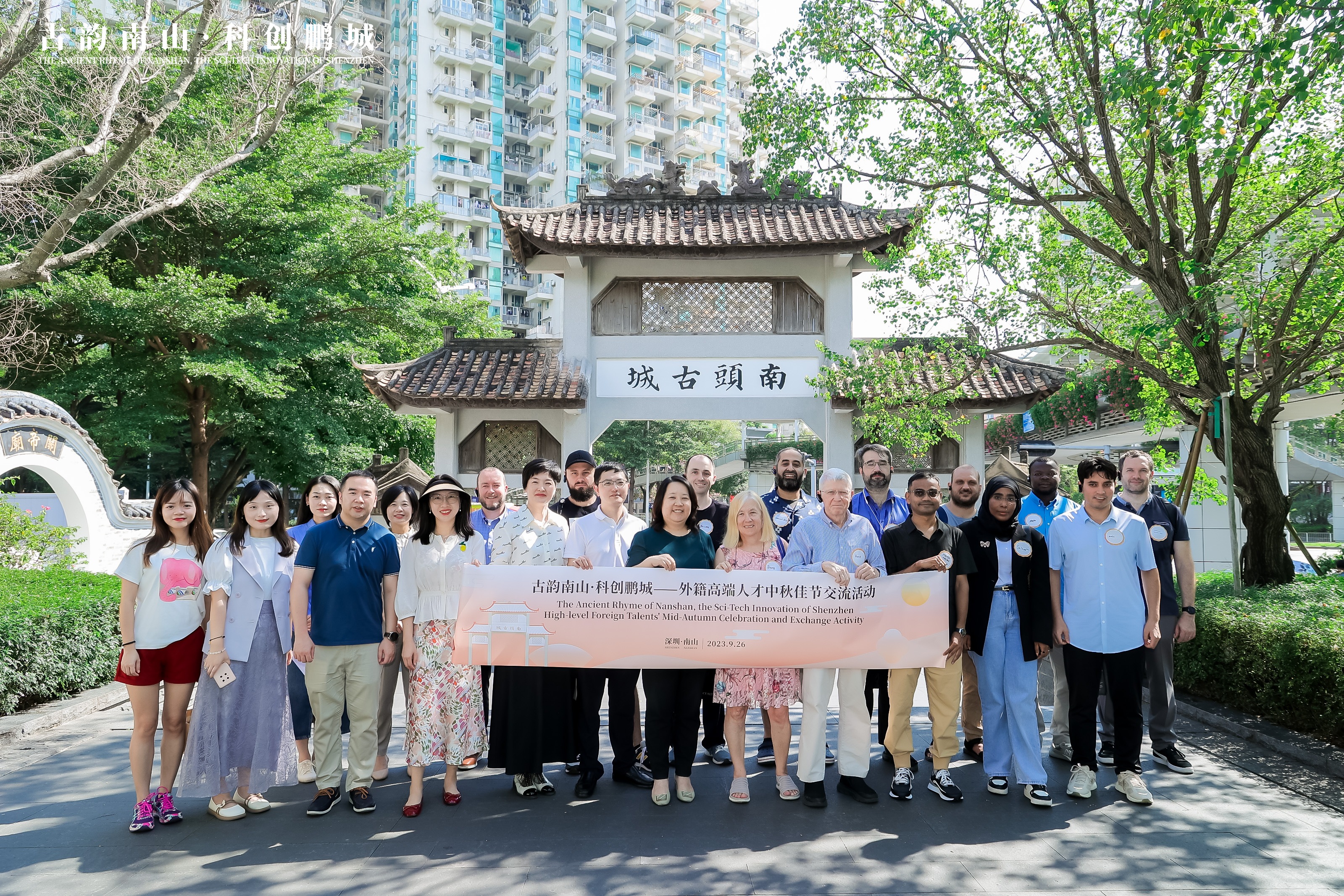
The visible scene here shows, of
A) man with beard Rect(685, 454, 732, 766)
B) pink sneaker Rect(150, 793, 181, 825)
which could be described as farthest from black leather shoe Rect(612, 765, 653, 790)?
pink sneaker Rect(150, 793, 181, 825)

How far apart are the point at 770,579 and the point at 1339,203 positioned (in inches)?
301

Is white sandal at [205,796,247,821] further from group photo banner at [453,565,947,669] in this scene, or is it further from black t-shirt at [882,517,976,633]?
black t-shirt at [882,517,976,633]

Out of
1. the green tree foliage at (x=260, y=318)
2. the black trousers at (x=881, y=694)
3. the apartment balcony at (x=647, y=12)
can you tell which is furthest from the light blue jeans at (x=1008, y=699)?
the apartment balcony at (x=647, y=12)

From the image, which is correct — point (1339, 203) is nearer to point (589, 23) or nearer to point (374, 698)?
point (374, 698)

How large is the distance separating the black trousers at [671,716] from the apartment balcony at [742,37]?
5575cm

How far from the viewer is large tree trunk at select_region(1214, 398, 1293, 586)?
25.2 feet

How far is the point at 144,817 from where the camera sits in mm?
4156

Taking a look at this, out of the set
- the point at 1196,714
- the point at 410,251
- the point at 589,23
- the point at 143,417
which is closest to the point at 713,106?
the point at 589,23

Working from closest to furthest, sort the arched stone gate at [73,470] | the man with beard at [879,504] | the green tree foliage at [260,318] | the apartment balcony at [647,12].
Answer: the man with beard at [879,504], the arched stone gate at [73,470], the green tree foliage at [260,318], the apartment balcony at [647,12]

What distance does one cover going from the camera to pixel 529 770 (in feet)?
15.2

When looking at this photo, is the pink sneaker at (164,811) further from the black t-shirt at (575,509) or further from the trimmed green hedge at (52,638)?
the trimmed green hedge at (52,638)

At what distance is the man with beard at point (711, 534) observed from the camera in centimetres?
539

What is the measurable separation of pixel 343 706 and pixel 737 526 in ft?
7.50

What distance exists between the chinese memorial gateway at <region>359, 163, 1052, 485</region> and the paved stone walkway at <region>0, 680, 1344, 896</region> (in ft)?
22.6
